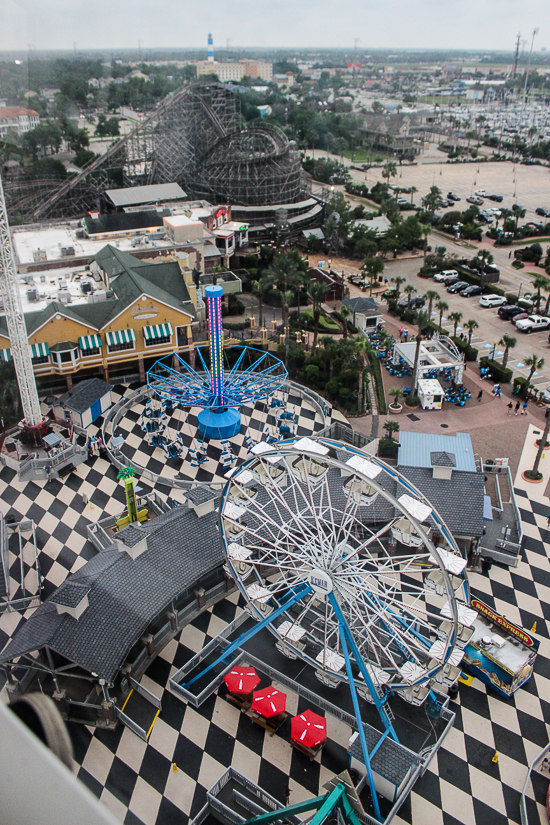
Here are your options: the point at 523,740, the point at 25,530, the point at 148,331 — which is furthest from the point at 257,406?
the point at 523,740

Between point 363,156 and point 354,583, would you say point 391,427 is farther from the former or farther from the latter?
point 363,156

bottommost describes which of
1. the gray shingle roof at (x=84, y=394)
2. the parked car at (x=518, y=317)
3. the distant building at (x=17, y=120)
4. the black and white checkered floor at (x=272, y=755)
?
the black and white checkered floor at (x=272, y=755)

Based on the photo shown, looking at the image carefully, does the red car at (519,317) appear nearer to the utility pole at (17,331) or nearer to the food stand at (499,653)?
the food stand at (499,653)

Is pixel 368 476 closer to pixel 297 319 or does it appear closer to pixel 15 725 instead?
pixel 15 725

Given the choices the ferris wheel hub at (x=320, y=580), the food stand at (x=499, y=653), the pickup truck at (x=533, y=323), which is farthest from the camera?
the pickup truck at (x=533, y=323)

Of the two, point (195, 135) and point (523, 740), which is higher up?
point (195, 135)

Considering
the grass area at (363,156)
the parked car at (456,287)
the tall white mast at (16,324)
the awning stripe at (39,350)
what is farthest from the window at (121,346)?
the grass area at (363,156)

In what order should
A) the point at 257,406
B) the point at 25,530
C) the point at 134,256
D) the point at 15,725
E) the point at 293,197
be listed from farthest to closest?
the point at 293,197
the point at 134,256
the point at 257,406
the point at 25,530
the point at 15,725

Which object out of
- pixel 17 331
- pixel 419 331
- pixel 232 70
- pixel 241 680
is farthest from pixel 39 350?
pixel 232 70
